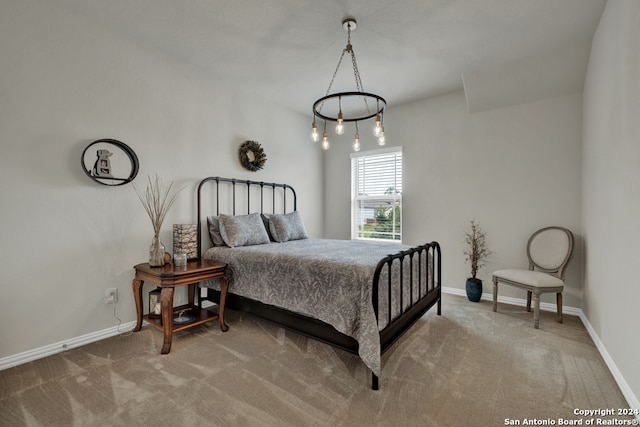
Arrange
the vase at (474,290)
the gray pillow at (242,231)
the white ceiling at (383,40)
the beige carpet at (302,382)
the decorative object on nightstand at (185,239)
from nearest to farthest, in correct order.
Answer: the beige carpet at (302,382)
the white ceiling at (383,40)
the decorative object on nightstand at (185,239)
the gray pillow at (242,231)
the vase at (474,290)

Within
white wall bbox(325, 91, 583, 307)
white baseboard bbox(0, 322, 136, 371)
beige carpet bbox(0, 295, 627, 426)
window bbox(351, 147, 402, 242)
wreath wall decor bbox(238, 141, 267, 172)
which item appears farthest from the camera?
window bbox(351, 147, 402, 242)

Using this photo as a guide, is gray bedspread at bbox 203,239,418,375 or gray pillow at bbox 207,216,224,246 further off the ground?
gray pillow at bbox 207,216,224,246

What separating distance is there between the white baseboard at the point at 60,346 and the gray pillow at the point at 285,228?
170cm

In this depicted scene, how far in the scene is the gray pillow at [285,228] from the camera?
3666 mm

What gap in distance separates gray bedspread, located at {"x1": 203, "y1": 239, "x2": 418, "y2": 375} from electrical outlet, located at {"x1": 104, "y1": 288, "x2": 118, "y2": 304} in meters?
0.84

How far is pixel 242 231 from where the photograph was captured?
3.22m

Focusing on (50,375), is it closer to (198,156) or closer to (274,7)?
(198,156)

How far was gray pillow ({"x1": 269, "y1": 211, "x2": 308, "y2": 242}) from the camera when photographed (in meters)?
3.67

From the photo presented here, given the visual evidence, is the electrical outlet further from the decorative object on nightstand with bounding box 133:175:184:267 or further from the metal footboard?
the metal footboard

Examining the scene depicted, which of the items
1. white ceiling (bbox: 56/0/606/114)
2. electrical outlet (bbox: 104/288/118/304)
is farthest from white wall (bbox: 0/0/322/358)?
white ceiling (bbox: 56/0/606/114)

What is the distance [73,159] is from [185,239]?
43.4 inches

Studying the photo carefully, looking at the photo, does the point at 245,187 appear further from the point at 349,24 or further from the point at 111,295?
the point at 349,24

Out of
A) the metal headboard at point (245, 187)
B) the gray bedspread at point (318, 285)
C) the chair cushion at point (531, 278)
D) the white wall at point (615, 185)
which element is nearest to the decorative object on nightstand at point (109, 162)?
the metal headboard at point (245, 187)

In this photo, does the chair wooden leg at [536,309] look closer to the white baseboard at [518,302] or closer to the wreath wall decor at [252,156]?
the white baseboard at [518,302]
